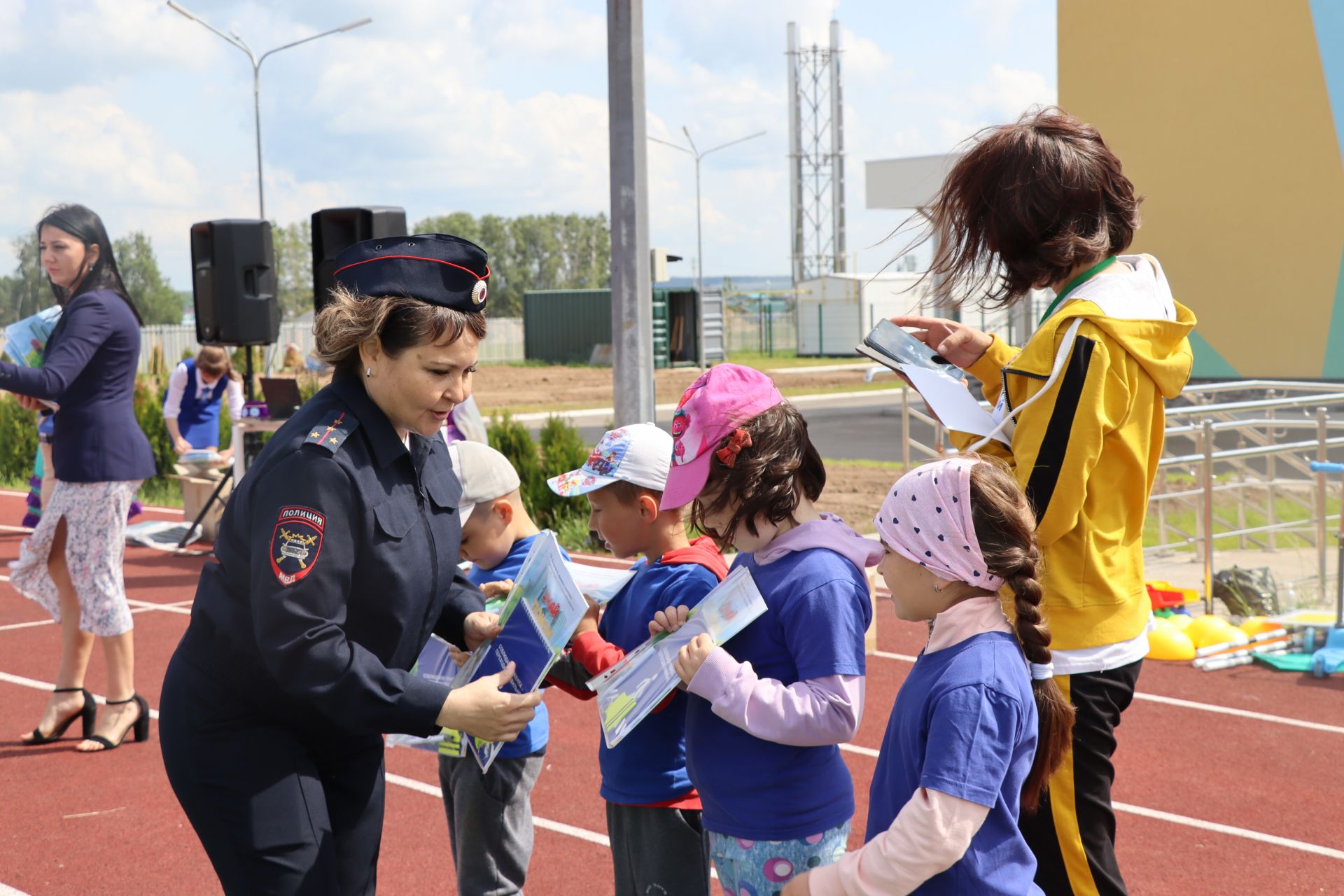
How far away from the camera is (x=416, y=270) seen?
237cm

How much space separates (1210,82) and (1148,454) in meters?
15.2

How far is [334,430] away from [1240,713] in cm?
528

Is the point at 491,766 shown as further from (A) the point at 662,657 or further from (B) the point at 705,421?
(B) the point at 705,421

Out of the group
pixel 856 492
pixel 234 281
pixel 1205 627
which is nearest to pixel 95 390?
pixel 234 281

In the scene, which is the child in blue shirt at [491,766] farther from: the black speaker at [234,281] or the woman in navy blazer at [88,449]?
the black speaker at [234,281]

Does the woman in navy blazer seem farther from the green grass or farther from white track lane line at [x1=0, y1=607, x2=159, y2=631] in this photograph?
the green grass

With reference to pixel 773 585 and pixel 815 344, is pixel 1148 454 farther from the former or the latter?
pixel 815 344

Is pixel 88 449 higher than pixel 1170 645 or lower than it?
higher

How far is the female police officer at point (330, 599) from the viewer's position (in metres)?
2.19

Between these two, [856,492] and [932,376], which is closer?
[932,376]

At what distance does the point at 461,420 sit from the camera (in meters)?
7.99

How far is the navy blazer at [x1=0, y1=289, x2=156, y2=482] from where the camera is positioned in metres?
5.26

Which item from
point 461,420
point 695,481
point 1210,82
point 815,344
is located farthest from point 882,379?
point 695,481

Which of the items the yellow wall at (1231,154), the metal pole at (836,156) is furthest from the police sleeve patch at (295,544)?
the metal pole at (836,156)
